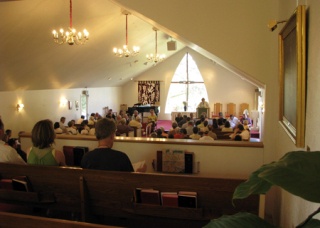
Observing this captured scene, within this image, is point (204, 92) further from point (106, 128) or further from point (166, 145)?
point (106, 128)

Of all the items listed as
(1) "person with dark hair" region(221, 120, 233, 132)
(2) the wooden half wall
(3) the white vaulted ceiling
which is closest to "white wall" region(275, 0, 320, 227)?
(2) the wooden half wall

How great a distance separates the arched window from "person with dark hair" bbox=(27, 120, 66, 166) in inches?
540

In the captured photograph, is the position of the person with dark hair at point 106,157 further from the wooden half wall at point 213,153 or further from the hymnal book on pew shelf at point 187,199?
the wooden half wall at point 213,153

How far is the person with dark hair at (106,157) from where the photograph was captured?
7.91 feet

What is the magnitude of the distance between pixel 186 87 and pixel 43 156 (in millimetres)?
14045

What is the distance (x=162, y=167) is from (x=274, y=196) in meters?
1.22

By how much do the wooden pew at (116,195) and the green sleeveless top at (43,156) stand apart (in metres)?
0.14

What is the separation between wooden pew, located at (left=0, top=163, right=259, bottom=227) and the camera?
2.15 m

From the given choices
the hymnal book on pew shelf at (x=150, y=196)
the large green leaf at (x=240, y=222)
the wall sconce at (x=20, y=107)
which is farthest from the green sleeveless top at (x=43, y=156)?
the wall sconce at (x=20, y=107)

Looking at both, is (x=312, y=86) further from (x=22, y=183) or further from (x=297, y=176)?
(x=22, y=183)

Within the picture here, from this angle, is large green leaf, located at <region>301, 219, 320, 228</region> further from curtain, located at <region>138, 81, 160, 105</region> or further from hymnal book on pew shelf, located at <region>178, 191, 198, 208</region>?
curtain, located at <region>138, 81, 160, 105</region>

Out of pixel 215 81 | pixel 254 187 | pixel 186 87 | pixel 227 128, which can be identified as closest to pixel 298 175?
pixel 254 187

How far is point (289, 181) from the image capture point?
24.7 inches

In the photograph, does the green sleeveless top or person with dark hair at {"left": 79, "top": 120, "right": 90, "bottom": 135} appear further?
person with dark hair at {"left": 79, "top": 120, "right": 90, "bottom": 135}
